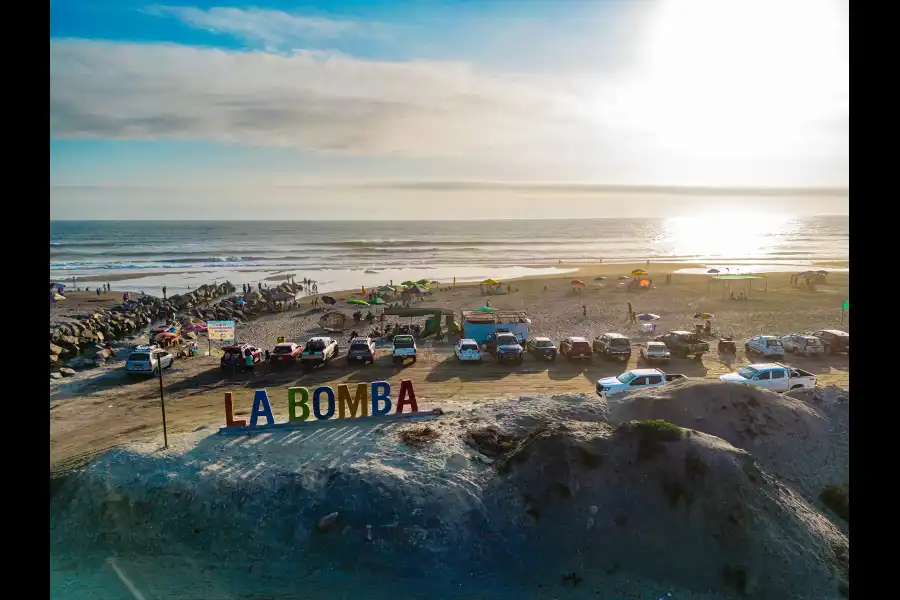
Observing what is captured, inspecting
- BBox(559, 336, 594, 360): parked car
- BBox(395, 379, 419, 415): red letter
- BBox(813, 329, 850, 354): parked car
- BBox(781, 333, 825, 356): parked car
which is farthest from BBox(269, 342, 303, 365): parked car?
BBox(813, 329, 850, 354): parked car

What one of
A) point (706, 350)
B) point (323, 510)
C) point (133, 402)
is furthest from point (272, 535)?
point (706, 350)

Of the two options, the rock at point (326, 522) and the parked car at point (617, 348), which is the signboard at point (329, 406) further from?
the parked car at point (617, 348)

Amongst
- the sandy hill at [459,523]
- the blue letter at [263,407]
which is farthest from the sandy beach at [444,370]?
the sandy hill at [459,523]

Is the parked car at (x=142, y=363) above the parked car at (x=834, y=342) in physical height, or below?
below

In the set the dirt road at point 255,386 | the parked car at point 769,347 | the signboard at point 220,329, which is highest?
the signboard at point 220,329

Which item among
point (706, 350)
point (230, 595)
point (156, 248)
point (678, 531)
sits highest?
point (156, 248)

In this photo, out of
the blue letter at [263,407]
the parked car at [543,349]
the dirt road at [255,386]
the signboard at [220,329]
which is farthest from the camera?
the parked car at [543,349]

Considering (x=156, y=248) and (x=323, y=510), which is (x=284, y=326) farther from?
(x=156, y=248)

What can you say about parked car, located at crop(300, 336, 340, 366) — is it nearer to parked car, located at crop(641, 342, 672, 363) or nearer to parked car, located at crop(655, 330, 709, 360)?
parked car, located at crop(641, 342, 672, 363)
